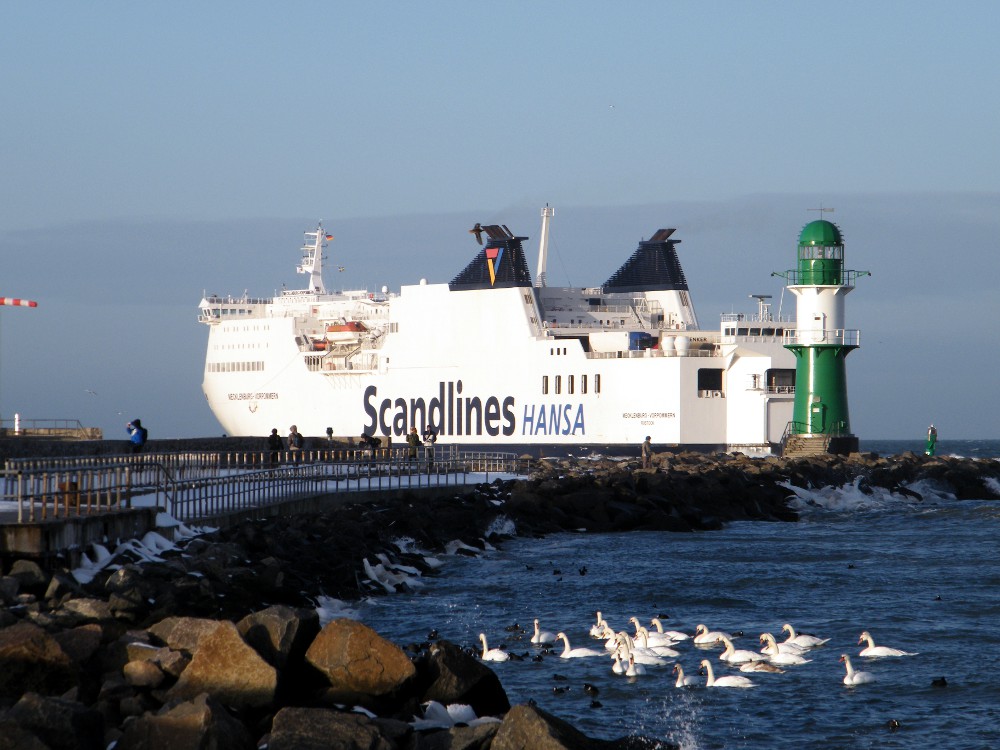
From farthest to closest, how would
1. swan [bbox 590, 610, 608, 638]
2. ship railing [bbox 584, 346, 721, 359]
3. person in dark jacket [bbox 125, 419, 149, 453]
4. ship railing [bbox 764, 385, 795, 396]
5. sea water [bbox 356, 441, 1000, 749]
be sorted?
ship railing [bbox 584, 346, 721, 359]
ship railing [bbox 764, 385, 795, 396]
person in dark jacket [bbox 125, 419, 149, 453]
swan [bbox 590, 610, 608, 638]
sea water [bbox 356, 441, 1000, 749]

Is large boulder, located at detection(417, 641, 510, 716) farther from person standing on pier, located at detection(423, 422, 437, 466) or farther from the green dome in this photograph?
the green dome

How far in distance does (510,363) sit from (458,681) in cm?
3577

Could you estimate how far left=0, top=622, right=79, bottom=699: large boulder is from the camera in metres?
8.16

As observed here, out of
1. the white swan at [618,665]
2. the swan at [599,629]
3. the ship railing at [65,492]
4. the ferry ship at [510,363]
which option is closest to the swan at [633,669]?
the white swan at [618,665]

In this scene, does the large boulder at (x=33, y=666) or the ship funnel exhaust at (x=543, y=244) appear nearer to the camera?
the large boulder at (x=33, y=666)

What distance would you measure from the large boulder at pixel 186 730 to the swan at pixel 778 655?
18.8 ft

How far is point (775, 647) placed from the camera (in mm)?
11719

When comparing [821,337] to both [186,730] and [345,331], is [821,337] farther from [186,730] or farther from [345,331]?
[186,730]

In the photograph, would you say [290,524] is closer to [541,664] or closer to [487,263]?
[541,664]

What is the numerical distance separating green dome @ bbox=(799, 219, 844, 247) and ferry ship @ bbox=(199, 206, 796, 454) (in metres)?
6.59

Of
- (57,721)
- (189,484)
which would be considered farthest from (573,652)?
(189,484)

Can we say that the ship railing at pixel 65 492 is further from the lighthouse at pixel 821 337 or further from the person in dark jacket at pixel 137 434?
the lighthouse at pixel 821 337

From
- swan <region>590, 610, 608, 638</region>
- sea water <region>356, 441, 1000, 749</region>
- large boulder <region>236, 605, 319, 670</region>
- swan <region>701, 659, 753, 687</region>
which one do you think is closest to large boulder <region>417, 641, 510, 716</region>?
large boulder <region>236, 605, 319, 670</region>

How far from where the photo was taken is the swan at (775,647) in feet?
38.4
